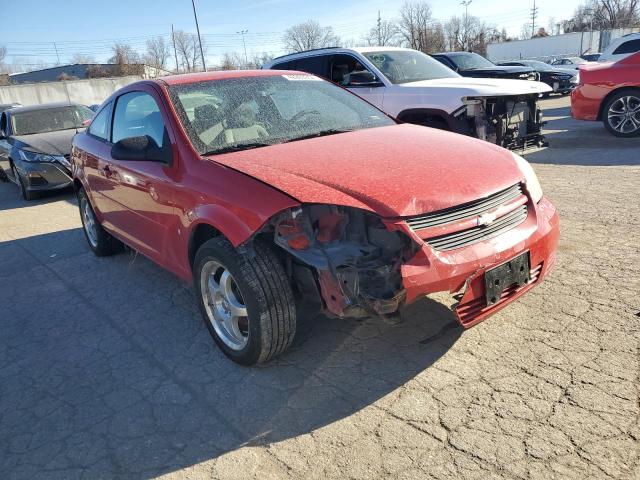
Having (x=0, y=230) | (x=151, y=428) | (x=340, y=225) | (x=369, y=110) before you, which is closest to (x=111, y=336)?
(x=151, y=428)

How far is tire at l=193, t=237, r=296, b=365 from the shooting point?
9.09 ft

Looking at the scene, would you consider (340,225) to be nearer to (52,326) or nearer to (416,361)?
(416,361)

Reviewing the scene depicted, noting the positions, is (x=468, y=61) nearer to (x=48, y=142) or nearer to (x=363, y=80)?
(x=363, y=80)

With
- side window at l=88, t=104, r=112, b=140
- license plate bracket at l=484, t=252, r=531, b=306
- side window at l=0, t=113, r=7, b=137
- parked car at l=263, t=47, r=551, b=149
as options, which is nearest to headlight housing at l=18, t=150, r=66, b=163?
side window at l=0, t=113, r=7, b=137

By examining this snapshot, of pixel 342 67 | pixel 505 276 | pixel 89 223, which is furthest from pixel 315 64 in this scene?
pixel 505 276

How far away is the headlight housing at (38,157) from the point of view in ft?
28.7

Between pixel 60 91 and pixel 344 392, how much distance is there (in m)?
43.8

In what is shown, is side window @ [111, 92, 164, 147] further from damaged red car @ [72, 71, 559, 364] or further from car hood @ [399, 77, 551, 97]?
car hood @ [399, 77, 551, 97]

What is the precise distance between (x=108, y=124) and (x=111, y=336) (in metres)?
2.10

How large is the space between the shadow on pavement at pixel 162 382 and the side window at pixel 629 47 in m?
12.9

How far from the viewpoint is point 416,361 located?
2928mm

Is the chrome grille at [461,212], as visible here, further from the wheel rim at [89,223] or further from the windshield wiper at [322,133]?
the wheel rim at [89,223]

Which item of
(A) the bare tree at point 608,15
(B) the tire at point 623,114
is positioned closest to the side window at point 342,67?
(B) the tire at point 623,114

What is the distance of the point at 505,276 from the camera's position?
2.69 meters
